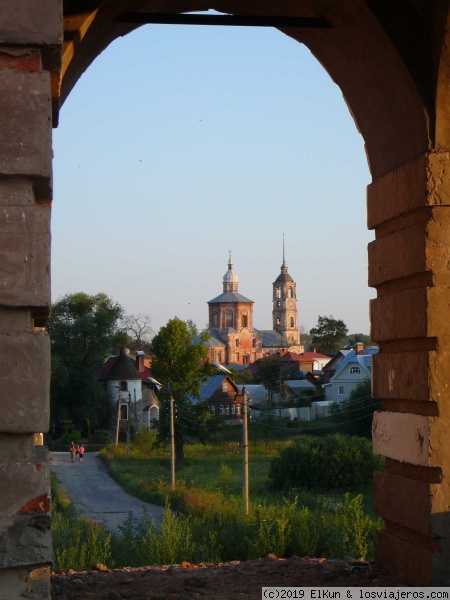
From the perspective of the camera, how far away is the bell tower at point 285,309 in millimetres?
157500

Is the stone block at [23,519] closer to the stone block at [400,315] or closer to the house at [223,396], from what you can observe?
the stone block at [400,315]

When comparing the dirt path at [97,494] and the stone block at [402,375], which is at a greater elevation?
the stone block at [402,375]

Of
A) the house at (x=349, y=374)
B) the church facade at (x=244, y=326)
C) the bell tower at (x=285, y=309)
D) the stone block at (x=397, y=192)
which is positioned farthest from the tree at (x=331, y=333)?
the stone block at (x=397, y=192)

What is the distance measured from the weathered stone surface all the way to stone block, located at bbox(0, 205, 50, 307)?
2978mm

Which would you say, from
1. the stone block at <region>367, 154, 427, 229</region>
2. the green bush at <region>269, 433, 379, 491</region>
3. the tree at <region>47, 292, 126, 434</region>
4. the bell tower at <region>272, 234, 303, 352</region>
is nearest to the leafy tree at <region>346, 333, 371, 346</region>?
the bell tower at <region>272, 234, 303, 352</region>

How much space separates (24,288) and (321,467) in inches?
1286

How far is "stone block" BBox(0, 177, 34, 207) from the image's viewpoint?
142 inches

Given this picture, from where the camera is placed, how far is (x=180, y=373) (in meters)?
45.5

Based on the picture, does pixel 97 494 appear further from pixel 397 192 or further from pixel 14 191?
pixel 14 191

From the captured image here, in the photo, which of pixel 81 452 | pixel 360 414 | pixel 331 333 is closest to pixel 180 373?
pixel 81 452

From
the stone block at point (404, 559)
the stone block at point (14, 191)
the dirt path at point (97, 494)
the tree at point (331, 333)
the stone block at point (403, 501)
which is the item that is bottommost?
the dirt path at point (97, 494)

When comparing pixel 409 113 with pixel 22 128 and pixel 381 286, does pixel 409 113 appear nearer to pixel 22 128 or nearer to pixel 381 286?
pixel 381 286

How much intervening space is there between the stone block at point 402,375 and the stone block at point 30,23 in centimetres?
318

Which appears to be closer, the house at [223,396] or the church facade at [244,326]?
the house at [223,396]
